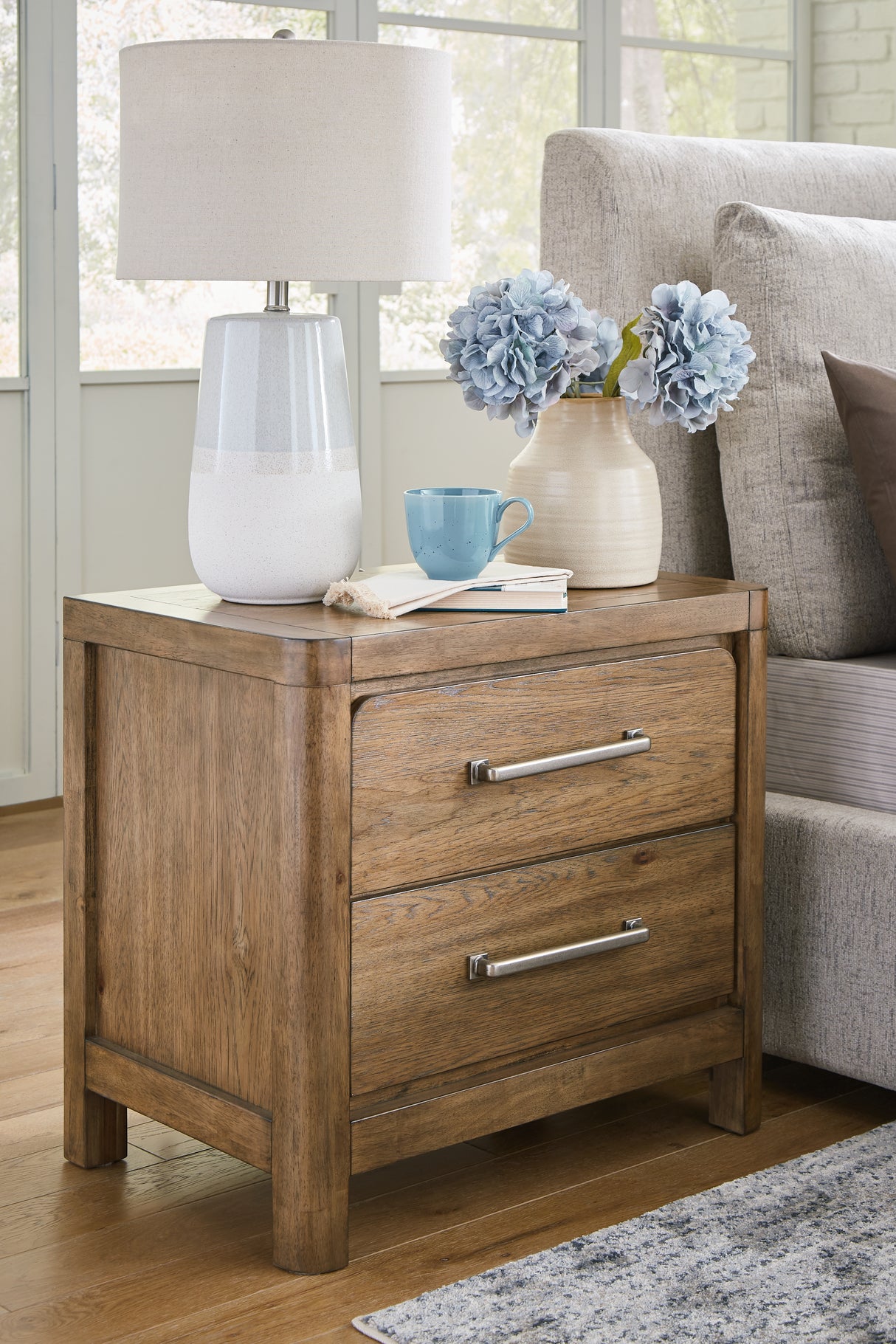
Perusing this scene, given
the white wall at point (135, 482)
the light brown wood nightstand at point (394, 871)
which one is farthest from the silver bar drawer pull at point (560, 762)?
the white wall at point (135, 482)

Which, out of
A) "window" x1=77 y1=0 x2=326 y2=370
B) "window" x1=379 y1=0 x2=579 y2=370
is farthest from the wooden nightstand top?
"window" x1=379 y1=0 x2=579 y2=370

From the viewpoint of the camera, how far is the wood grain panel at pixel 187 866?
147cm

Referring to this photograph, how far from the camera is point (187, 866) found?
1.55 metres

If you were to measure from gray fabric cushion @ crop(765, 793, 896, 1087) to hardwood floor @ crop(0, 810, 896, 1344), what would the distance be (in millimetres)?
84

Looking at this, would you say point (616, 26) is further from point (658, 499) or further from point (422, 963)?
point (422, 963)

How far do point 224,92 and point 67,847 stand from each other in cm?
75

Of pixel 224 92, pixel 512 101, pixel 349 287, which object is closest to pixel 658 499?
pixel 224 92

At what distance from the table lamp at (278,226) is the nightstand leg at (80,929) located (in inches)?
7.3

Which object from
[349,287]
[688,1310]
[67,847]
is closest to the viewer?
[688,1310]

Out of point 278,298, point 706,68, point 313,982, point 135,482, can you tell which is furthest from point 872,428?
point 706,68

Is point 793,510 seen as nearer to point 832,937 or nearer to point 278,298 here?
point 832,937

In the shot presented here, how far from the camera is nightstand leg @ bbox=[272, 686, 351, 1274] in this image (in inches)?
55.3

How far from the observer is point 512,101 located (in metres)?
3.96

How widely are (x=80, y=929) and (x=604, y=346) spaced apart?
803mm
